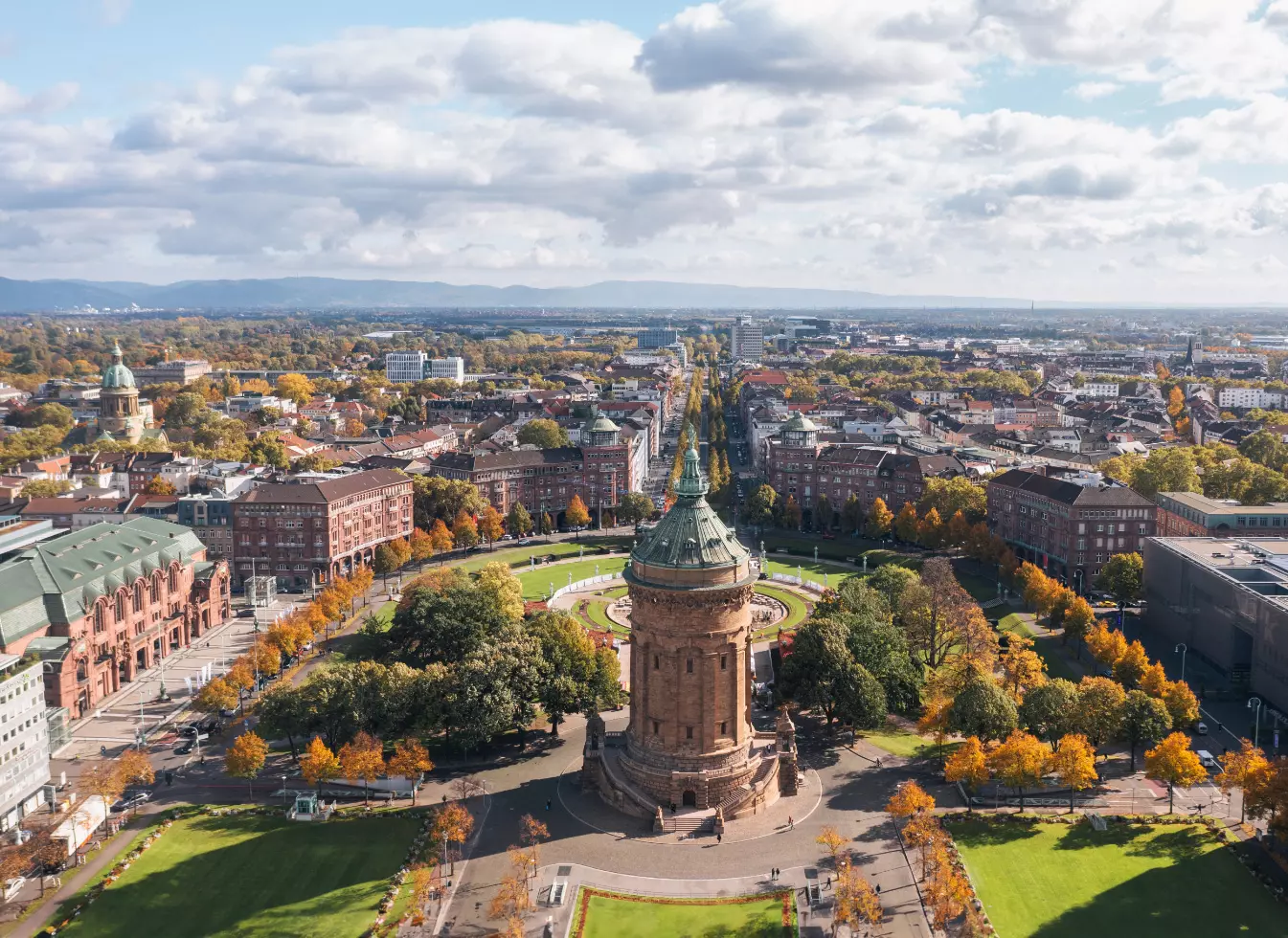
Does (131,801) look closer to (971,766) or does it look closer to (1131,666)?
(971,766)

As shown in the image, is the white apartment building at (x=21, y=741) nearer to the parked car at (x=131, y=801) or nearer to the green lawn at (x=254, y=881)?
the parked car at (x=131, y=801)

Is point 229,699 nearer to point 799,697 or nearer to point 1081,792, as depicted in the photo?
point 799,697

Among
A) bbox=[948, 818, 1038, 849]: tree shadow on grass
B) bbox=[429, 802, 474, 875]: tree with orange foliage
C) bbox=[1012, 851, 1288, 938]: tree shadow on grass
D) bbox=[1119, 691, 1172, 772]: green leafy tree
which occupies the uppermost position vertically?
bbox=[1119, 691, 1172, 772]: green leafy tree

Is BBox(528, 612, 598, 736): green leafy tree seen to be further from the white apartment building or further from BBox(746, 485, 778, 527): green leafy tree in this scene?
BBox(746, 485, 778, 527): green leafy tree

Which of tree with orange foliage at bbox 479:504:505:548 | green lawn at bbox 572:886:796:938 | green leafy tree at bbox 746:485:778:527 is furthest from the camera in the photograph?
green leafy tree at bbox 746:485:778:527

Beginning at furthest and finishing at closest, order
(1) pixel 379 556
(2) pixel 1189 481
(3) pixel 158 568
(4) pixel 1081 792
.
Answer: (2) pixel 1189 481 < (1) pixel 379 556 < (3) pixel 158 568 < (4) pixel 1081 792

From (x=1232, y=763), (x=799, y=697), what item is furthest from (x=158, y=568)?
(x=1232, y=763)

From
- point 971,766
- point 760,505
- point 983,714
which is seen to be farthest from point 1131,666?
point 760,505

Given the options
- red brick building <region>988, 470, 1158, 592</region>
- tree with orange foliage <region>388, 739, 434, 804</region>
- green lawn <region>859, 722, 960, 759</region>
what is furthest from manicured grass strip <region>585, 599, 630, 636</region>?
red brick building <region>988, 470, 1158, 592</region>
